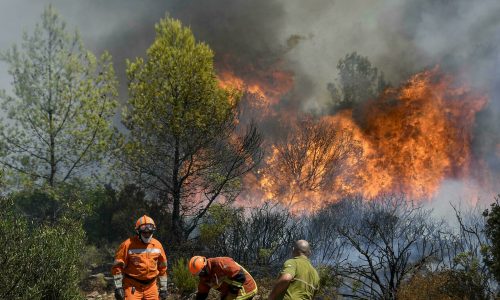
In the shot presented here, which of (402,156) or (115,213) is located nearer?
(115,213)

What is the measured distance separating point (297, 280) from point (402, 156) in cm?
3331

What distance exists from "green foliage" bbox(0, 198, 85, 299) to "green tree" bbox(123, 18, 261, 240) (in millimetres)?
7515

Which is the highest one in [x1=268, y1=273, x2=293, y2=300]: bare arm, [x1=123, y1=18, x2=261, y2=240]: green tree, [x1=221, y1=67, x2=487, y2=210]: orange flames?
[x1=221, y1=67, x2=487, y2=210]: orange flames

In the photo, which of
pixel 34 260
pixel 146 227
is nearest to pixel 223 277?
pixel 146 227

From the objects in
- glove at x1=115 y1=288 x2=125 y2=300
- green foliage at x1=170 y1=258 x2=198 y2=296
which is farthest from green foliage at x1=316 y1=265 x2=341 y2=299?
glove at x1=115 y1=288 x2=125 y2=300

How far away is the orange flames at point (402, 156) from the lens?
1375 inches

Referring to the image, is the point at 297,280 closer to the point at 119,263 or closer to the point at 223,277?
the point at 223,277

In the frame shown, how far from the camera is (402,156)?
36.4 metres

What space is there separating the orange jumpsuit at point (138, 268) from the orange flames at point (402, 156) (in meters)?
27.4

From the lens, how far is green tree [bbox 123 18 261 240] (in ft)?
54.9

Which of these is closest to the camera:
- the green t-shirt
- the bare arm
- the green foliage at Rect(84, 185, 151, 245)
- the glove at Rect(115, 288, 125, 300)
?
the bare arm

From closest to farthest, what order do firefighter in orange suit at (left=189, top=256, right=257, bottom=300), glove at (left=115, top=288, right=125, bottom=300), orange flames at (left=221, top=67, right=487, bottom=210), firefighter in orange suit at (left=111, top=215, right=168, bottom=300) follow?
1. firefighter in orange suit at (left=189, top=256, right=257, bottom=300)
2. glove at (left=115, top=288, right=125, bottom=300)
3. firefighter in orange suit at (left=111, top=215, right=168, bottom=300)
4. orange flames at (left=221, top=67, right=487, bottom=210)

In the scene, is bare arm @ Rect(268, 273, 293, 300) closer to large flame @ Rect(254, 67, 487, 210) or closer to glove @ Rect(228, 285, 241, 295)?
glove @ Rect(228, 285, 241, 295)

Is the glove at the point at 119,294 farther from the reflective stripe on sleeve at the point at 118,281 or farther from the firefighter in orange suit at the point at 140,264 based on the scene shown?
the firefighter in orange suit at the point at 140,264
